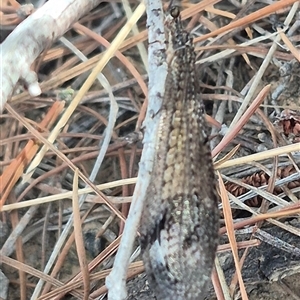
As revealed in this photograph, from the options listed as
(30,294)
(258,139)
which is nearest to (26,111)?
(30,294)

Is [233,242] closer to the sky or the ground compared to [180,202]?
closer to the ground

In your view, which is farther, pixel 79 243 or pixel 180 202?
pixel 79 243

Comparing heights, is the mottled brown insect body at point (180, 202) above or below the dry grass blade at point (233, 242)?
above

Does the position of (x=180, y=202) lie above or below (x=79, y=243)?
above

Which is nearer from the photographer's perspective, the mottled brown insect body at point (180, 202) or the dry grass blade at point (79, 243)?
the mottled brown insect body at point (180, 202)

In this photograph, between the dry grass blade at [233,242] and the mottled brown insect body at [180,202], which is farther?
the dry grass blade at [233,242]

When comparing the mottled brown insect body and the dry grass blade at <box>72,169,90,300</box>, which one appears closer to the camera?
the mottled brown insect body

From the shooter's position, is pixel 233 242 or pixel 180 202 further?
pixel 233 242

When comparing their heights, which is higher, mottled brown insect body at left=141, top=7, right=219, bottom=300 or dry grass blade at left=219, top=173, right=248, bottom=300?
mottled brown insect body at left=141, top=7, right=219, bottom=300

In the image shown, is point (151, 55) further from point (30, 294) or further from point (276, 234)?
point (30, 294)
